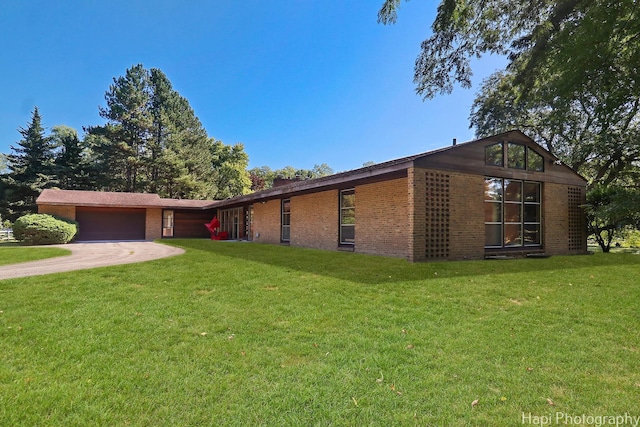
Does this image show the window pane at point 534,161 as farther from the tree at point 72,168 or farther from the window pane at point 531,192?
the tree at point 72,168

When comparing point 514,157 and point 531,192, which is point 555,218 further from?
point 514,157

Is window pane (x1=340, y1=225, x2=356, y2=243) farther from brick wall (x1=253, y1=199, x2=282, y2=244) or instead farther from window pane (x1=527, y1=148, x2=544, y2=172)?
window pane (x1=527, y1=148, x2=544, y2=172)

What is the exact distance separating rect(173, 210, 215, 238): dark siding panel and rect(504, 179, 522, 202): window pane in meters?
20.5

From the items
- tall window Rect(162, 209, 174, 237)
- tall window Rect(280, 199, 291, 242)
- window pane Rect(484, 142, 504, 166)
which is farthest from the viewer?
tall window Rect(162, 209, 174, 237)

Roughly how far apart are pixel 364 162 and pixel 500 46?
55064mm

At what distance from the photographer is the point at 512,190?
1102 centimetres

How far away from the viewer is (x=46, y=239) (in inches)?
656

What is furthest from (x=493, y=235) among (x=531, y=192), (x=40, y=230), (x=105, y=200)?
(x=105, y=200)

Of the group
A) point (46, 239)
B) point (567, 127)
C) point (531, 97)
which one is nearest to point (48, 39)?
point (46, 239)

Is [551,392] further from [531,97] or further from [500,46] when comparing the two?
[531,97]

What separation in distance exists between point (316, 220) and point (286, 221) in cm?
311

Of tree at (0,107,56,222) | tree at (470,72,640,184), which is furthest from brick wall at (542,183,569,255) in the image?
tree at (0,107,56,222)

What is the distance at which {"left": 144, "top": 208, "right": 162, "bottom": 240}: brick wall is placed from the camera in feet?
74.0

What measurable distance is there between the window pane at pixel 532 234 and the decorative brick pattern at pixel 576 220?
6.21ft
